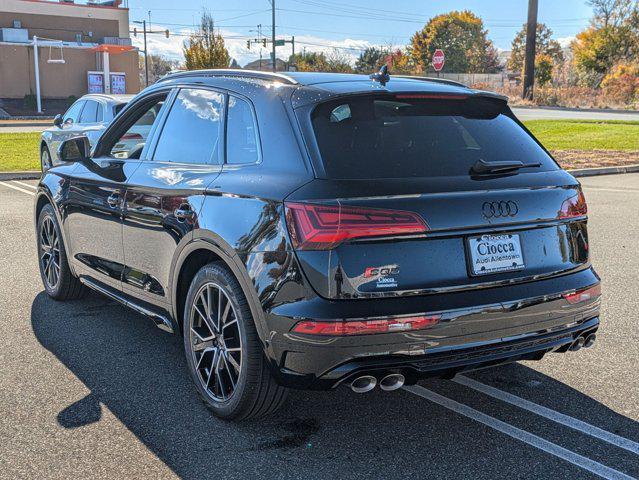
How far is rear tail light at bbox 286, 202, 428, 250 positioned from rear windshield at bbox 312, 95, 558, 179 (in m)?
0.21

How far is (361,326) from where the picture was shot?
10.4ft

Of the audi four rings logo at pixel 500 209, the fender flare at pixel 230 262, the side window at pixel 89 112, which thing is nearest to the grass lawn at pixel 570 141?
the side window at pixel 89 112

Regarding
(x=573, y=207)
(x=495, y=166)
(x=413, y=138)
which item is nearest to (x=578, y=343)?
(x=573, y=207)

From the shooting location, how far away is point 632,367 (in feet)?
15.0

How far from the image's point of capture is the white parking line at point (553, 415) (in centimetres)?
354

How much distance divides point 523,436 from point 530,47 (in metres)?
43.2

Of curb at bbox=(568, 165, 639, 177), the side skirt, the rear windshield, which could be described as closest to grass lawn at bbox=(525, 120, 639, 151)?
curb at bbox=(568, 165, 639, 177)

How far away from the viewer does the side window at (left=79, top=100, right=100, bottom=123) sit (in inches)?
527

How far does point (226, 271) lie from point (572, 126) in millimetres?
24114

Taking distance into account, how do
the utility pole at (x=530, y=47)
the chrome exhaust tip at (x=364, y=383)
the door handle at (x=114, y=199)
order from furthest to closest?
the utility pole at (x=530, y=47) → the door handle at (x=114, y=199) → the chrome exhaust tip at (x=364, y=383)

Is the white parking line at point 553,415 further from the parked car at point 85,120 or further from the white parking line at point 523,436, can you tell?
the parked car at point 85,120

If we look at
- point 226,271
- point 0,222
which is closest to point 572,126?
point 0,222

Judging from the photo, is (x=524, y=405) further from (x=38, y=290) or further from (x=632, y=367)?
(x=38, y=290)

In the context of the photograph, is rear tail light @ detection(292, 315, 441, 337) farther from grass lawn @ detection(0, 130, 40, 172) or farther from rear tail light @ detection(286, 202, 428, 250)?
grass lawn @ detection(0, 130, 40, 172)
